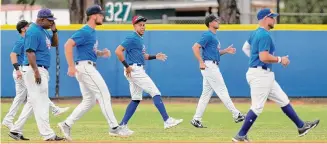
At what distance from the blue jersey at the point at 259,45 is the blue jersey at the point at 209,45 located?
350cm

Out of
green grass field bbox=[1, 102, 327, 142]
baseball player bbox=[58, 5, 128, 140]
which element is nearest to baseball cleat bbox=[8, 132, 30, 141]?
green grass field bbox=[1, 102, 327, 142]

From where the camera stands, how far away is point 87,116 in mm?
19984

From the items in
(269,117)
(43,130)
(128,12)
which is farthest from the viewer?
(128,12)

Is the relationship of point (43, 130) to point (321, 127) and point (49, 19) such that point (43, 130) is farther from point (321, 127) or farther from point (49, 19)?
point (321, 127)

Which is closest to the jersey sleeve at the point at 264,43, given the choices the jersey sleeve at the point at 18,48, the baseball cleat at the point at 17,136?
the baseball cleat at the point at 17,136

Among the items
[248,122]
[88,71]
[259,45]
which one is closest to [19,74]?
[88,71]

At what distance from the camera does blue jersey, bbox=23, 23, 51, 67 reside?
512 inches

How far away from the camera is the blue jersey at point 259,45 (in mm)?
12727

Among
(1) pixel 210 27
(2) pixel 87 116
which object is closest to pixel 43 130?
(1) pixel 210 27

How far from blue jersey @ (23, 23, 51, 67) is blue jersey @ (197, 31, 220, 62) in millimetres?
4044

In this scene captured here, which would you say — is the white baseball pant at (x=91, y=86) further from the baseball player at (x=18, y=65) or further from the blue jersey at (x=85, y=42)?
the baseball player at (x=18, y=65)

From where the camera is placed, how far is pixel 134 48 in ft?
50.7

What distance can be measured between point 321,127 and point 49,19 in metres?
5.85

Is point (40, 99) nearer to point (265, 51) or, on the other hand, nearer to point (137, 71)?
point (137, 71)
